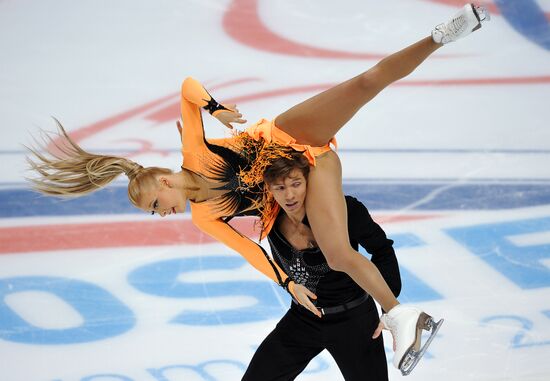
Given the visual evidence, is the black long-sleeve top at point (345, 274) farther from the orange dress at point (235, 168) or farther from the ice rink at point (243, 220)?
the ice rink at point (243, 220)

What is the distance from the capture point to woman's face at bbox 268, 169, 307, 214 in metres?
3.52

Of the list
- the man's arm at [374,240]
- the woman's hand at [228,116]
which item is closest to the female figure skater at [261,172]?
the woman's hand at [228,116]

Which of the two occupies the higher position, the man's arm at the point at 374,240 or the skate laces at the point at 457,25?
the skate laces at the point at 457,25

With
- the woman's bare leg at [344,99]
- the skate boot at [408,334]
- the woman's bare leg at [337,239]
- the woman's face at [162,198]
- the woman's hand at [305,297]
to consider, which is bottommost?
the skate boot at [408,334]

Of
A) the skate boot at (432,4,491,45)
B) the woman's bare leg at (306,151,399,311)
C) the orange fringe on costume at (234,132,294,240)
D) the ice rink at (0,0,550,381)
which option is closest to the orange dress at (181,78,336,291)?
the orange fringe on costume at (234,132,294,240)

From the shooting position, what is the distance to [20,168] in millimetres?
6102

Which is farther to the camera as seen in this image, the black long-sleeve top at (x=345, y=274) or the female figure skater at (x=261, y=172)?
the black long-sleeve top at (x=345, y=274)

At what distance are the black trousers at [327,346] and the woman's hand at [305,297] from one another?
0.10 metres

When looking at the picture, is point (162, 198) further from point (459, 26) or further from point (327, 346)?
point (459, 26)

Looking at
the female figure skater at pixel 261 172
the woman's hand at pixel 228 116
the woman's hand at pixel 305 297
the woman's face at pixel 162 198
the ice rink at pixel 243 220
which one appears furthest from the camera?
the ice rink at pixel 243 220

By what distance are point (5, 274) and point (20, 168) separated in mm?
1089

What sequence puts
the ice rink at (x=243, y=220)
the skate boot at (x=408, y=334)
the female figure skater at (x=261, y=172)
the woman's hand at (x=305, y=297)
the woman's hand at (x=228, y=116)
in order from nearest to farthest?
the skate boot at (x=408, y=334)
the female figure skater at (x=261, y=172)
the woman's hand at (x=305, y=297)
the woman's hand at (x=228, y=116)
the ice rink at (x=243, y=220)

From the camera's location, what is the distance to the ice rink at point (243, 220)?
182 inches

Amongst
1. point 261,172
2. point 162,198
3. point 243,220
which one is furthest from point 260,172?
point 243,220
